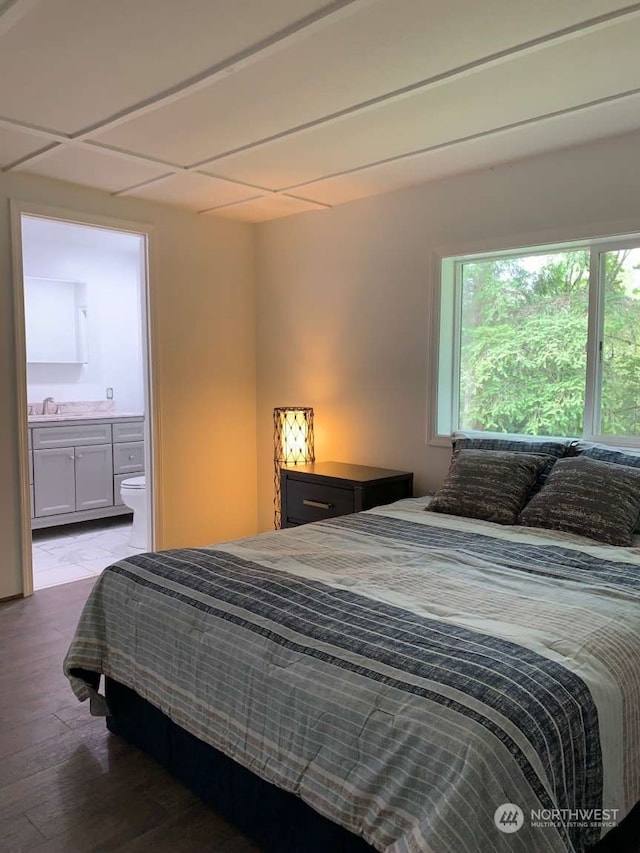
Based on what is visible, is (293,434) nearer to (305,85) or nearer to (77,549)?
(77,549)

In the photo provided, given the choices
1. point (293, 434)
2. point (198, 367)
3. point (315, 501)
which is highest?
point (198, 367)

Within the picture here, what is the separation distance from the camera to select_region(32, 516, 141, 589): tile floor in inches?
167

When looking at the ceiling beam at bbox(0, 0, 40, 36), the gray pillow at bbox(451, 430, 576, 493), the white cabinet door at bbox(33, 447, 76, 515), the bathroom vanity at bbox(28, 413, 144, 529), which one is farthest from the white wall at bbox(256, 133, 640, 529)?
the ceiling beam at bbox(0, 0, 40, 36)

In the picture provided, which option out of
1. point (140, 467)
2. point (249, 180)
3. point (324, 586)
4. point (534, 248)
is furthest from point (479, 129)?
point (140, 467)

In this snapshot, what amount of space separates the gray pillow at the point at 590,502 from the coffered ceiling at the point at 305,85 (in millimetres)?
1441

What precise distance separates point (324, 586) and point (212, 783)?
65 cm

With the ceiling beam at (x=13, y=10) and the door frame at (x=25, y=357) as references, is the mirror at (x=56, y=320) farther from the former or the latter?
the ceiling beam at (x=13, y=10)

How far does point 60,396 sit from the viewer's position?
5.85 m

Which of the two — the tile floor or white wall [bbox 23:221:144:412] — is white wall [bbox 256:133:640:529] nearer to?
the tile floor

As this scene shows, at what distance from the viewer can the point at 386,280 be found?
394 cm

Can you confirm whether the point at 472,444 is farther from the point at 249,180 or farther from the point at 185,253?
the point at 185,253

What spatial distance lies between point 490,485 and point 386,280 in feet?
5.05

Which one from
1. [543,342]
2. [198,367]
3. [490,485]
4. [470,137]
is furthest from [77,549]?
[470,137]

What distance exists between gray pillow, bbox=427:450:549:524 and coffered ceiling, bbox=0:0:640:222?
144 cm
